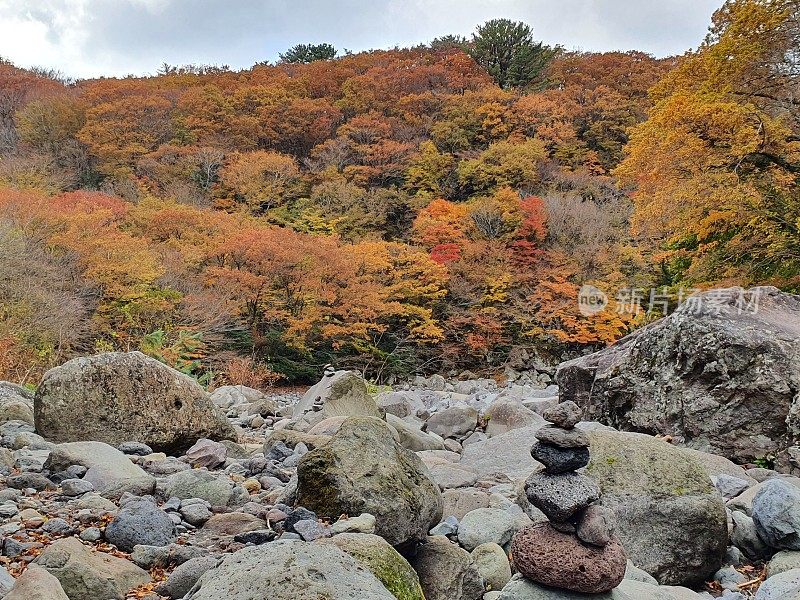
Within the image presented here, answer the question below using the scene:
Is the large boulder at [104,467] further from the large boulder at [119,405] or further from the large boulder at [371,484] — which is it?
the large boulder at [371,484]

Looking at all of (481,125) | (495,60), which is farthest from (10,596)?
(495,60)

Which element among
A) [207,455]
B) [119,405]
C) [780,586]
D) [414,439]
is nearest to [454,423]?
[414,439]

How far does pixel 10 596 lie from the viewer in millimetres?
1928

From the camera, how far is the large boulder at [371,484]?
2.90m

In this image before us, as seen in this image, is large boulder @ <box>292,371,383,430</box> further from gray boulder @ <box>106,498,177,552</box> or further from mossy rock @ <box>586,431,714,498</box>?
gray boulder @ <box>106,498,177,552</box>

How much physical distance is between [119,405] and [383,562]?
3854 mm

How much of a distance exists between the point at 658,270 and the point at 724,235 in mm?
8966

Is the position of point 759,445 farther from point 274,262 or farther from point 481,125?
point 481,125

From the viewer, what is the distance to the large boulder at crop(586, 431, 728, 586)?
11.7ft

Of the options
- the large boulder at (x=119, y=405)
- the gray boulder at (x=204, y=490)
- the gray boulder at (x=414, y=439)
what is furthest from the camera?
the gray boulder at (x=414, y=439)

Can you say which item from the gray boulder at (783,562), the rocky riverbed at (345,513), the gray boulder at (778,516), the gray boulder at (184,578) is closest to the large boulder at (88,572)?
the rocky riverbed at (345,513)

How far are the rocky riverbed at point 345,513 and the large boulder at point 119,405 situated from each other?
0.01 meters

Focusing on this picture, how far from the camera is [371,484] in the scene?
2.96m

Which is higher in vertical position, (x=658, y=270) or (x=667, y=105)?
(x=667, y=105)
